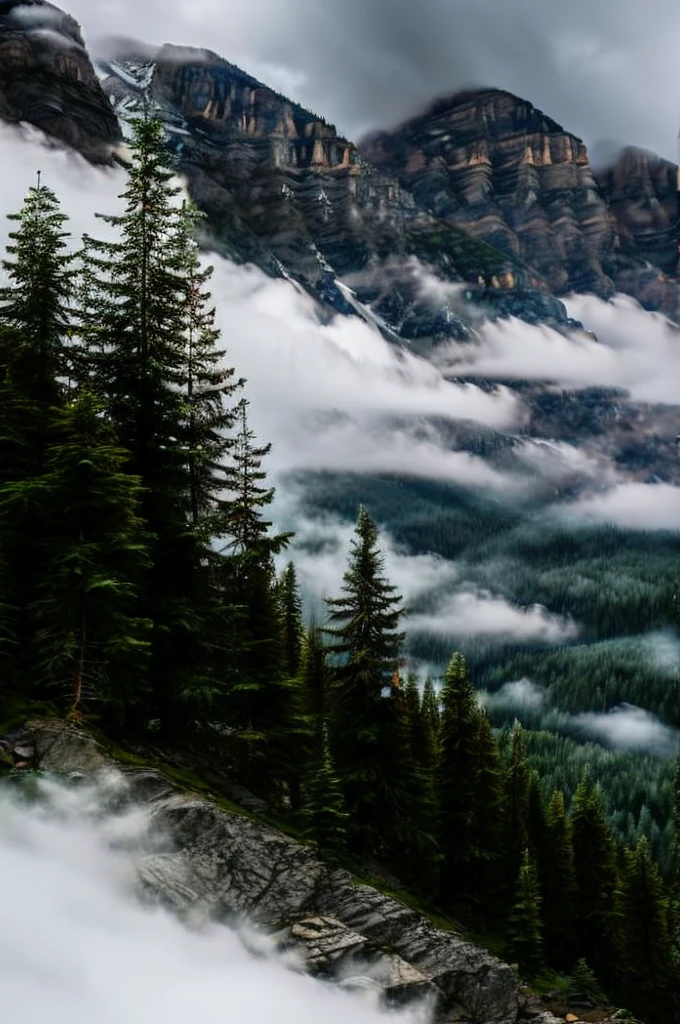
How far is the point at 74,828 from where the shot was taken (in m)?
14.3

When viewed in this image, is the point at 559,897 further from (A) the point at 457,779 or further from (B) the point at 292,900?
(B) the point at 292,900

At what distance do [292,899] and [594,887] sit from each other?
115 feet

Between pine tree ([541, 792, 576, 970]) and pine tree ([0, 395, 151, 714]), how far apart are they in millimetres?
34983

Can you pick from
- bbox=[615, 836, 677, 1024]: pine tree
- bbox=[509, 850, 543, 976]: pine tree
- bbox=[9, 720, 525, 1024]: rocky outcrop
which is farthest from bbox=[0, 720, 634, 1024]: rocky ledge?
bbox=[615, 836, 677, 1024]: pine tree

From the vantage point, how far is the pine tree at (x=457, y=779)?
114 feet

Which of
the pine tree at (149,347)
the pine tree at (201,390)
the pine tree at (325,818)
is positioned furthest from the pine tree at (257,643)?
the pine tree at (325,818)

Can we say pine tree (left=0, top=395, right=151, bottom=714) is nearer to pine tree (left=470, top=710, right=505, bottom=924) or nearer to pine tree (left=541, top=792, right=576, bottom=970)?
pine tree (left=470, top=710, right=505, bottom=924)

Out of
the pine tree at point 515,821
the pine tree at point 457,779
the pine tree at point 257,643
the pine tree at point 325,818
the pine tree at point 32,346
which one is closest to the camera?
the pine tree at point 325,818

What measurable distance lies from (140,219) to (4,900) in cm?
1836

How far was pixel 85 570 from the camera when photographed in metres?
17.4

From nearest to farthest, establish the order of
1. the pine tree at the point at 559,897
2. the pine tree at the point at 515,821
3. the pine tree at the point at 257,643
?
the pine tree at the point at 257,643 → the pine tree at the point at 515,821 → the pine tree at the point at 559,897

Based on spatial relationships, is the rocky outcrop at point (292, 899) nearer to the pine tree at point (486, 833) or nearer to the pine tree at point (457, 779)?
the pine tree at point (457, 779)

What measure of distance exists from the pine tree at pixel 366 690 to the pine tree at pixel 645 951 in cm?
2403

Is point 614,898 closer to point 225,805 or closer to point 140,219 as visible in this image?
point 225,805
